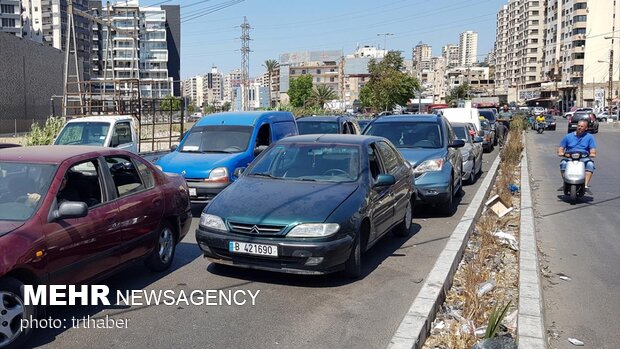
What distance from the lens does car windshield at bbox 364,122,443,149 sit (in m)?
11.6

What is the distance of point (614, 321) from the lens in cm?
546

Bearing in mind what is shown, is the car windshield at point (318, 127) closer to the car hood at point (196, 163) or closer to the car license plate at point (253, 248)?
the car hood at point (196, 163)

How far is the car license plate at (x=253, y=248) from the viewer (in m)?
5.87

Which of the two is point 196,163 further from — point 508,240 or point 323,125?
point 323,125

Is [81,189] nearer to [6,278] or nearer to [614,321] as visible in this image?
[6,278]

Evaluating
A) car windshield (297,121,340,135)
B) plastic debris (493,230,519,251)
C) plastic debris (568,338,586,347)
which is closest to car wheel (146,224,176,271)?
plastic debris (568,338,586,347)

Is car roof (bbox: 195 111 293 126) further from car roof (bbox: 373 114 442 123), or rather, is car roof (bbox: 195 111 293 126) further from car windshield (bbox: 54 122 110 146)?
car windshield (bbox: 54 122 110 146)

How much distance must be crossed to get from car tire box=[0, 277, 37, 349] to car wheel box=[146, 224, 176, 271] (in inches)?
78.8

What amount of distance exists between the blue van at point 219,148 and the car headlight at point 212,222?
383cm

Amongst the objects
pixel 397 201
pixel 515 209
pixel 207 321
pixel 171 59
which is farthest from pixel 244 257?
pixel 171 59

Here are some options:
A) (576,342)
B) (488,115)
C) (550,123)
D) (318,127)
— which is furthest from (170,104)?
(550,123)

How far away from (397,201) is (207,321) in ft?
11.7
